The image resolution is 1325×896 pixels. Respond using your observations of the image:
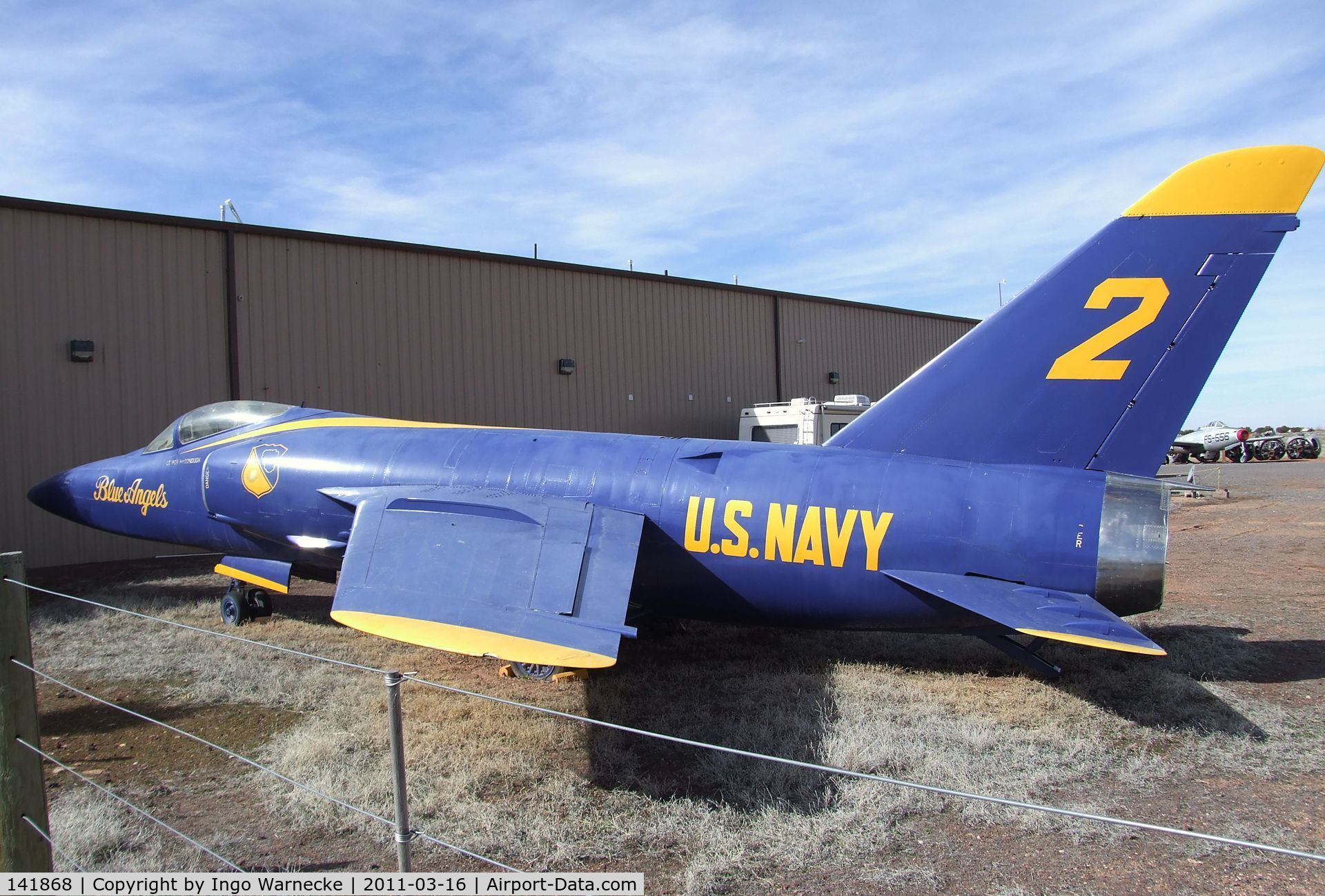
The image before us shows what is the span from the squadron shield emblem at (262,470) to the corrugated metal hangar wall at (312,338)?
7309 mm

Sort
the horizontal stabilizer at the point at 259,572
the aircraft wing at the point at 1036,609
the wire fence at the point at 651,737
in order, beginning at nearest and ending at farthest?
the wire fence at the point at 651,737, the aircraft wing at the point at 1036,609, the horizontal stabilizer at the point at 259,572

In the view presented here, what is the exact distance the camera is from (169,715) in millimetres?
6680

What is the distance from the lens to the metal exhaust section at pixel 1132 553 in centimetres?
601

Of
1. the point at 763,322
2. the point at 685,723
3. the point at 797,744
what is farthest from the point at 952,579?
the point at 763,322

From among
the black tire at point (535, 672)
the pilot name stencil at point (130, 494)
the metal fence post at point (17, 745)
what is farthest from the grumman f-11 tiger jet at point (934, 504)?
the pilot name stencil at point (130, 494)

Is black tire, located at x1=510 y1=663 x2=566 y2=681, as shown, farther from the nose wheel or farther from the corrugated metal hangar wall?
the corrugated metal hangar wall

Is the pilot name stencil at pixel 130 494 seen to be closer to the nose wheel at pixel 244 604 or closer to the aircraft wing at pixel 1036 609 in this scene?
the nose wheel at pixel 244 604

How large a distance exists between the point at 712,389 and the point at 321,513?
49.9ft

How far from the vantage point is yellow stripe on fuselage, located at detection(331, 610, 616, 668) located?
210 inches

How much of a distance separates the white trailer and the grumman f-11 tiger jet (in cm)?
1177

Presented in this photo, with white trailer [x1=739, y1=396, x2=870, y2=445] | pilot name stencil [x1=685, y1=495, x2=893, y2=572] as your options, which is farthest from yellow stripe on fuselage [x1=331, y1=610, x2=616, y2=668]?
white trailer [x1=739, y1=396, x2=870, y2=445]
